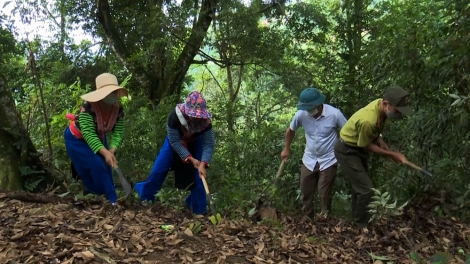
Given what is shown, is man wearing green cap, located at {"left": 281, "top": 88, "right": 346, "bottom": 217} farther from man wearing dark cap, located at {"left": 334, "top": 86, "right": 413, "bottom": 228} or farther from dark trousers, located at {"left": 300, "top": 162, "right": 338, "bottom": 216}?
man wearing dark cap, located at {"left": 334, "top": 86, "right": 413, "bottom": 228}

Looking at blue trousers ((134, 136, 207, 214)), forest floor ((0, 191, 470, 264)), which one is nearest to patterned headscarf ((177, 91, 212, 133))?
blue trousers ((134, 136, 207, 214))

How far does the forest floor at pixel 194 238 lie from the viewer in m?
2.92

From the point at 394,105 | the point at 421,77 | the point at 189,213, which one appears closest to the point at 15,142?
the point at 189,213

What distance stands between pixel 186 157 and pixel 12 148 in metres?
1.88

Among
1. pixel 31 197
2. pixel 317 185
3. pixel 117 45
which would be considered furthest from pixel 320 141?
pixel 117 45

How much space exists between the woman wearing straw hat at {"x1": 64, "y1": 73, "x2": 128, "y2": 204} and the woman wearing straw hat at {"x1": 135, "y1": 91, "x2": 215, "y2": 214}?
51cm

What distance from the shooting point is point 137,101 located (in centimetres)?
1209

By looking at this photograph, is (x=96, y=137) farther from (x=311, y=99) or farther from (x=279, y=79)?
(x=279, y=79)

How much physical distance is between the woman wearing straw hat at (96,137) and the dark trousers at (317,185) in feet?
7.36

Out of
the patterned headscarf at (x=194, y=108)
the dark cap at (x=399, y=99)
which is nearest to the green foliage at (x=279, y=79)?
the dark cap at (x=399, y=99)

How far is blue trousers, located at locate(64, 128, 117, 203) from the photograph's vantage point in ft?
15.4

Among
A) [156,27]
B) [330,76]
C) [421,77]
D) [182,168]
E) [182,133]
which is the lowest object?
[182,168]

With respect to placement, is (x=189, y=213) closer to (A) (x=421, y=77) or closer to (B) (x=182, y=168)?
(B) (x=182, y=168)

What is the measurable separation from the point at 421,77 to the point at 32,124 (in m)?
5.93
